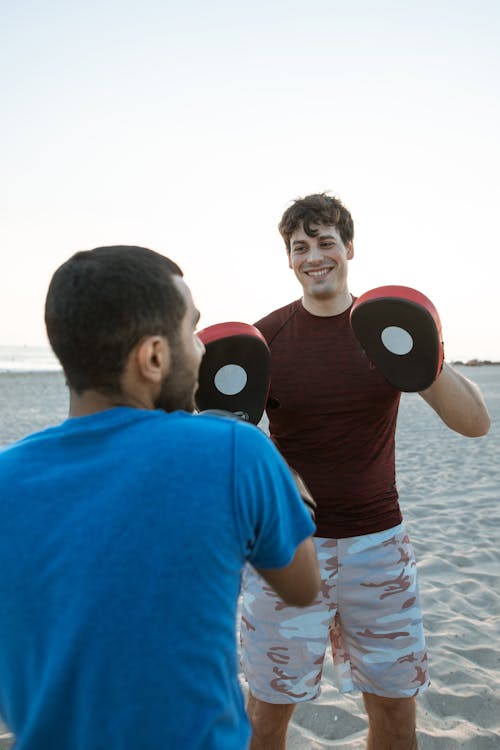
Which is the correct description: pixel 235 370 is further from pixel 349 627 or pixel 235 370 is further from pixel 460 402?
pixel 349 627

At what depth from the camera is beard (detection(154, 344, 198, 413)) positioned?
3.35 ft

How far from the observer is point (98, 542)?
0.85m

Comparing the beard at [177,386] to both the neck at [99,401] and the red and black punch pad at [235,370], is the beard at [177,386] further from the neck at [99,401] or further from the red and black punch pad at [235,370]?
the red and black punch pad at [235,370]

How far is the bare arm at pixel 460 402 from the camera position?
6.91 feet

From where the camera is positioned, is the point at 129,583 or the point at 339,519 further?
the point at 339,519

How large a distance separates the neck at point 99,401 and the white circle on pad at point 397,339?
115cm

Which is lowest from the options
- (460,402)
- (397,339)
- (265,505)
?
(460,402)

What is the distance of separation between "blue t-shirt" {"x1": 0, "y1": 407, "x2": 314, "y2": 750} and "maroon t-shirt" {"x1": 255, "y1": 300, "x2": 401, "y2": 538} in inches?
50.4

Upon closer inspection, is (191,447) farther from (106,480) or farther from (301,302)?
(301,302)

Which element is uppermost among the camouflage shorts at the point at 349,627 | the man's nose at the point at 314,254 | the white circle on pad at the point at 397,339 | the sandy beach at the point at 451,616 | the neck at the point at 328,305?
the man's nose at the point at 314,254

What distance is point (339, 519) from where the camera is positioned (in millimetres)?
2150

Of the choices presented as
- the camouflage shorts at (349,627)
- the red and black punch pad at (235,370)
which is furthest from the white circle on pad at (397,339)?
the camouflage shorts at (349,627)

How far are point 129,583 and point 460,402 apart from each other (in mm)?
1543

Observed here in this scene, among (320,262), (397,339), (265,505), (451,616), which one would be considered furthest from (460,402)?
(451,616)
